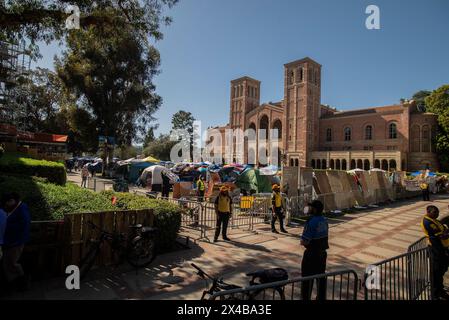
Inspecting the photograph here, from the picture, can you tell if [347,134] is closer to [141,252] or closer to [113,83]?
[113,83]

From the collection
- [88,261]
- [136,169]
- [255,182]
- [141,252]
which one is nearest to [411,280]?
[141,252]

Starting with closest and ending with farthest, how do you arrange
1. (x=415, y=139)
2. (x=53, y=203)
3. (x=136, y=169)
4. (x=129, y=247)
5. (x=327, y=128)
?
1. (x=129, y=247)
2. (x=53, y=203)
3. (x=136, y=169)
4. (x=415, y=139)
5. (x=327, y=128)

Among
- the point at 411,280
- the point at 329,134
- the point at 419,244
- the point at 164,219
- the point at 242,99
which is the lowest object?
the point at 411,280

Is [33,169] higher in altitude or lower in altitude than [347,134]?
lower

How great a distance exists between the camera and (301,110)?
54125 millimetres

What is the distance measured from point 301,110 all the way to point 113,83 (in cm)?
3797

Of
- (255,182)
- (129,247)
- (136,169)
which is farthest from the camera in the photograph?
(136,169)

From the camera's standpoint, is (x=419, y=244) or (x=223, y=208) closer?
(x=419, y=244)

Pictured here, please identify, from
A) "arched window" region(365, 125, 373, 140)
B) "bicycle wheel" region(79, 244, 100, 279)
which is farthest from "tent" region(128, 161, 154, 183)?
"arched window" region(365, 125, 373, 140)

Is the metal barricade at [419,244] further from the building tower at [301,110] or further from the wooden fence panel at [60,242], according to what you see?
the building tower at [301,110]

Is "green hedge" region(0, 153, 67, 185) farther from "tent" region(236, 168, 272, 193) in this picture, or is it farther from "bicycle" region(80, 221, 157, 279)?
"tent" region(236, 168, 272, 193)

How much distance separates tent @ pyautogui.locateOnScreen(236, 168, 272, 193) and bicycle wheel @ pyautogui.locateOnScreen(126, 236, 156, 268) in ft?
43.2

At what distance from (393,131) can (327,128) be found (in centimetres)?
1215
